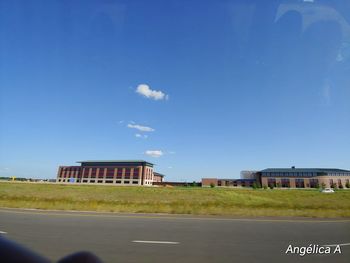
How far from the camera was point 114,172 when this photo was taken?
142 metres

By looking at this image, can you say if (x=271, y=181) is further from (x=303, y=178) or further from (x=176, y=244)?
(x=176, y=244)

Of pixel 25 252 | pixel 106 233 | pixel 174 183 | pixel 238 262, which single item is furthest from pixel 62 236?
pixel 174 183

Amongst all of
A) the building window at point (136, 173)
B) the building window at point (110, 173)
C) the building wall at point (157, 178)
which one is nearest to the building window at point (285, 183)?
the building window at point (136, 173)

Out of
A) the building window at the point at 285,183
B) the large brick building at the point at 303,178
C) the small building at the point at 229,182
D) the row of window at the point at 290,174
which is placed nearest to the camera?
the large brick building at the point at 303,178

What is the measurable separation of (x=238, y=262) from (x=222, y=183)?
149 m

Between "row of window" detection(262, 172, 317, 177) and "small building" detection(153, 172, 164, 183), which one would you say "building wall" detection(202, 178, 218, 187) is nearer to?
"row of window" detection(262, 172, 317, 177)

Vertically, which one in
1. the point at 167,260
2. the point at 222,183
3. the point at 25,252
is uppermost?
the point at 222,183

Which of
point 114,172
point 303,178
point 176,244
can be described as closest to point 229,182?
point 303,178

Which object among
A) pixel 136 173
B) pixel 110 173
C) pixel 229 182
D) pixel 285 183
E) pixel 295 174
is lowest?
pixel 285 183

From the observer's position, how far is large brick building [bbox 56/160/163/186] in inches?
5517

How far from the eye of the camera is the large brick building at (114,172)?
14012cm

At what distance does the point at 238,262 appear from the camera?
6.54 meters

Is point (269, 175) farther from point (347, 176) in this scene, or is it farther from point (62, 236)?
point (62, 236)

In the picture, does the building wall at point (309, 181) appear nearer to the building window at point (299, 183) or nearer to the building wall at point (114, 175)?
the building window at point (299, 183)
